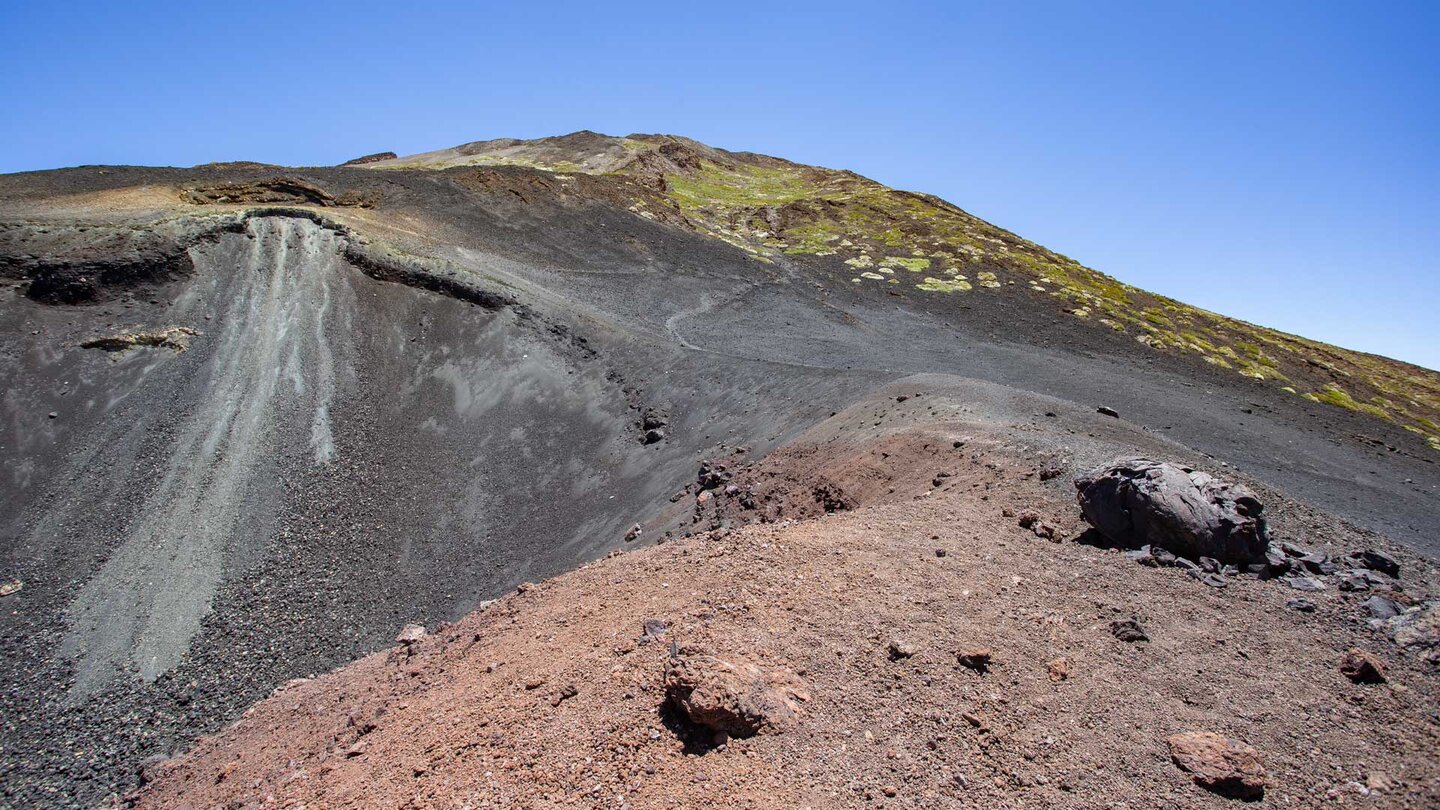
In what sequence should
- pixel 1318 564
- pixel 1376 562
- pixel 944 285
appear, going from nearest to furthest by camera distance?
pixel 1318 564, pixel 1376 562, pixel 944 285

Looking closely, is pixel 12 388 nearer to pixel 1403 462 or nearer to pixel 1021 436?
pixel 1021 436

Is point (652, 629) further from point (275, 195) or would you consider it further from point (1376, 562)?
point (275, 195)

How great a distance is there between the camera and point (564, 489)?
16.3 meters

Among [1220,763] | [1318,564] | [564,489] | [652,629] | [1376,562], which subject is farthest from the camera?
[564,489]

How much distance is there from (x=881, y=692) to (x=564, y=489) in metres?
11.7

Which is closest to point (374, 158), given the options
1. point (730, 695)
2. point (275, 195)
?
point (275, 195)

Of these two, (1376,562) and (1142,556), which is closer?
(1142,556)

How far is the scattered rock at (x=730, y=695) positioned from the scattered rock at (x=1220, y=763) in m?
2.63

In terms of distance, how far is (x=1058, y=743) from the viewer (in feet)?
16.9

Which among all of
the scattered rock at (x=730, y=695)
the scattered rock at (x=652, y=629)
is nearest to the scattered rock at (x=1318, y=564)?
the scattered rock at (x=730, y=695)

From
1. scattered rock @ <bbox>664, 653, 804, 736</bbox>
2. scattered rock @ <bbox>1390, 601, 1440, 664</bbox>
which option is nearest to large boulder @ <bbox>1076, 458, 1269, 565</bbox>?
scattered rock @ <bbox>1390, 601, 1440, 664</bbox>

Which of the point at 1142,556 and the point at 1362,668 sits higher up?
the point at 1142,556

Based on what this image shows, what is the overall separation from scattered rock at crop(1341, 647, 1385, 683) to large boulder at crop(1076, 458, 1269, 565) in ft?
5.53

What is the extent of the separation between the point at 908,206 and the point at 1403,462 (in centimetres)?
3130
